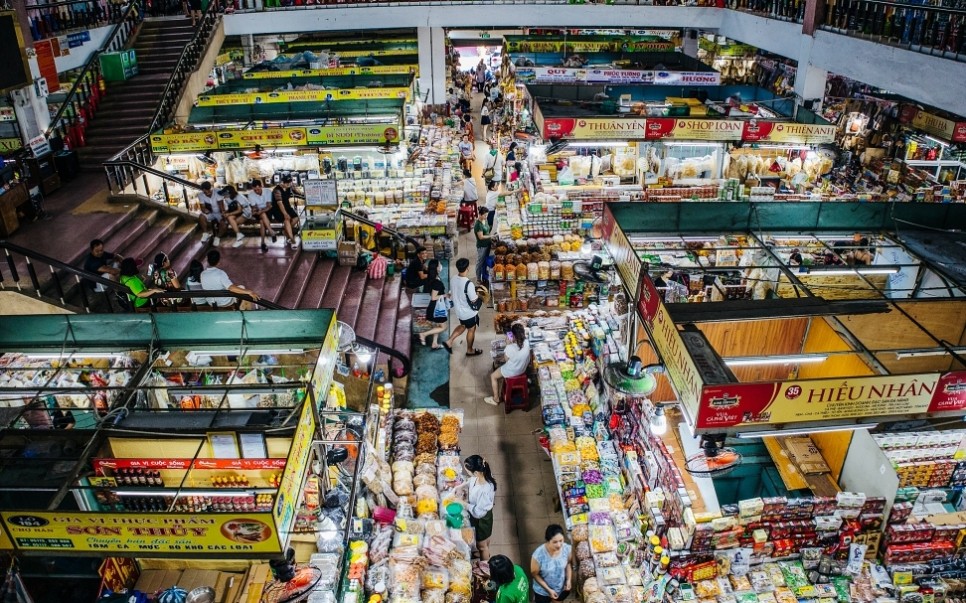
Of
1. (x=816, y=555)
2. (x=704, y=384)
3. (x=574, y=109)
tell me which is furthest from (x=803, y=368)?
(x=574, y=109)

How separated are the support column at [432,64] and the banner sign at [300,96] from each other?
6.19m

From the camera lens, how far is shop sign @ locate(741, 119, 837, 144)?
1263cm

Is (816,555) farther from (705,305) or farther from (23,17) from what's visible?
(23,17)

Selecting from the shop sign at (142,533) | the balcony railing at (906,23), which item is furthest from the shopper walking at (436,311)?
the balcony railing at (906,23)

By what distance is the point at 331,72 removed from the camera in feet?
61.5

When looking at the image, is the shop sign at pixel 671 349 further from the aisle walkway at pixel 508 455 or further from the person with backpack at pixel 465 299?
the person with backpack at pixel 465 299

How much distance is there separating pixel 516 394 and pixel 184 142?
316 inches

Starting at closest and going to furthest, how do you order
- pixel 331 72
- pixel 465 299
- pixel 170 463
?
pixel 170 463 → pixel 465 299 → pixel 331 72

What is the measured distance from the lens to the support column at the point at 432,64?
73.5ft

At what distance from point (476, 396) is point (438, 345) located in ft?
5.10

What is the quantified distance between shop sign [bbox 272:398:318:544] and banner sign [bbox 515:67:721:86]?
13.8 meters

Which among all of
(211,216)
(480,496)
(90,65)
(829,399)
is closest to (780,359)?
(829,399)

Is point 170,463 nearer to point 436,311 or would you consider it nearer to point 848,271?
point 436,311

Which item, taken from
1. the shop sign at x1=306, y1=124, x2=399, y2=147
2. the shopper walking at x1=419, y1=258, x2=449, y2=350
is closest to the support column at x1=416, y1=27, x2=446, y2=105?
the shop sign at x1=306, y1=124, x2=399, y2=147
